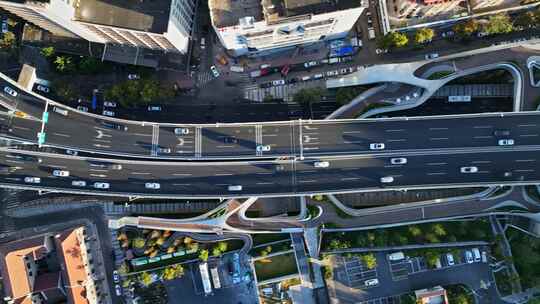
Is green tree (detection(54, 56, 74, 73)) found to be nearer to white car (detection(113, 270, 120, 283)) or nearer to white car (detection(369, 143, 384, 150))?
white car (detection(113, 270, 120, 283))

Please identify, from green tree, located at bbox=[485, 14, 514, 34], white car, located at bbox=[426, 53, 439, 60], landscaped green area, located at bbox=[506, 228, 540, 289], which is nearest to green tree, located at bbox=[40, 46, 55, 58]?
white car, located at bbox=[426, 53, 439, 60]

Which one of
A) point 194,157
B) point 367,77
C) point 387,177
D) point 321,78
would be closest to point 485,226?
point 387,177

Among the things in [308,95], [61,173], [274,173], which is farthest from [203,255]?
[308,95]

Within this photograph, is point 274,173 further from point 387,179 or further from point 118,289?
point 118,289

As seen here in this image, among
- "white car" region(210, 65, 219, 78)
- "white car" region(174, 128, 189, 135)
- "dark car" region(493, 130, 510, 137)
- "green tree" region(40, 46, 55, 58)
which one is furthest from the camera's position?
"white car" region(210, 65, 219, 78)

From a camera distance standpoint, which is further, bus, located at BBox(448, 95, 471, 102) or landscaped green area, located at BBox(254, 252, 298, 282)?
landscaped green area, located at BBox(254, 252, 298, 282)

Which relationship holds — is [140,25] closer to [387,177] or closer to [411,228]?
[387,177]

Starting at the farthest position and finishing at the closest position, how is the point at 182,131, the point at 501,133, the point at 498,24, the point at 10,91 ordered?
the point at 10,91 → the point at 182,131 → the point at 498,24 → the point at 501,133

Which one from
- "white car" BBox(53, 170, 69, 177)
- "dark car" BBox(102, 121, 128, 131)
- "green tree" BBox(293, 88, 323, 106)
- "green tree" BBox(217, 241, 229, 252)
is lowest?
"green tree" BBox(217, 241, 229, 252)
